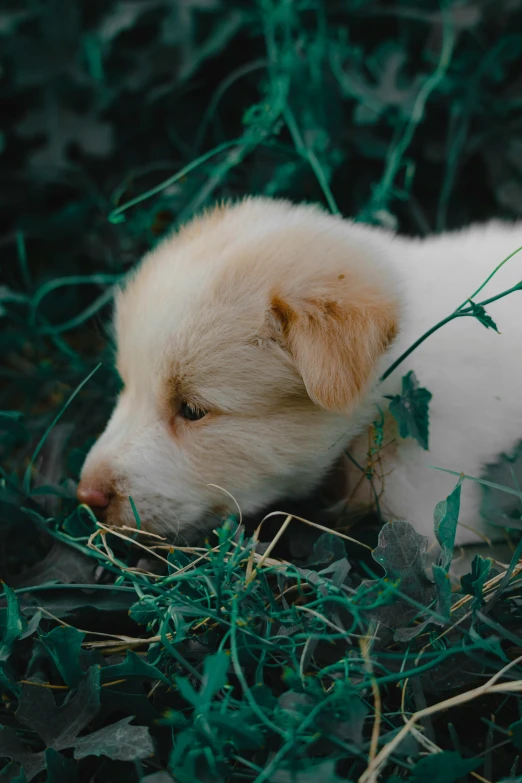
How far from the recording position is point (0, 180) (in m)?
2.81

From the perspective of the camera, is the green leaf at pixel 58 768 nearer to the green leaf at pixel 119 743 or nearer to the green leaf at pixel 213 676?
the green leaf at pixel 119 743

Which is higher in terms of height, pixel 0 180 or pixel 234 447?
pixel 0 180

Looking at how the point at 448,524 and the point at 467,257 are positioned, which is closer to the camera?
the point at 448,524

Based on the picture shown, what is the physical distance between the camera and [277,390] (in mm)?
1685

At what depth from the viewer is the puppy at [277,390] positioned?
1.67 metres

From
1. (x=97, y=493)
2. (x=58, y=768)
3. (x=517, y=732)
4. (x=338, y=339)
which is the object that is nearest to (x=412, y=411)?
(x=338, y=339)

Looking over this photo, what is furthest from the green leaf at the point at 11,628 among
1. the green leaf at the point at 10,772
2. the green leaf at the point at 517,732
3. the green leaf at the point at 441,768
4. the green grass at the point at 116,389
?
the green leaf at the point at 517,732

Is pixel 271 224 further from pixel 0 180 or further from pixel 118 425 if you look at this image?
pixel 0 180

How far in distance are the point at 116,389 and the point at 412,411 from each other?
1051 millimetres

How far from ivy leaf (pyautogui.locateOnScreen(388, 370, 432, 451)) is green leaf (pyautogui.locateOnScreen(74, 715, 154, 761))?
2.57ft

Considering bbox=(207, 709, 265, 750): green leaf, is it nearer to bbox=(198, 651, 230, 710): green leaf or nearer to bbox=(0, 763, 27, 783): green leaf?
bbox=(198, 651, 230, 710): green leaf

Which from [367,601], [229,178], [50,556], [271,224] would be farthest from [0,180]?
[367,601]

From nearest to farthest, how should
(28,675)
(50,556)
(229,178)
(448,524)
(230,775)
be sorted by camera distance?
(230,775) < (448,524) < (28,675) < (50,556) < (229,178)

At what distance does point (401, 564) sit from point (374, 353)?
0.44m
